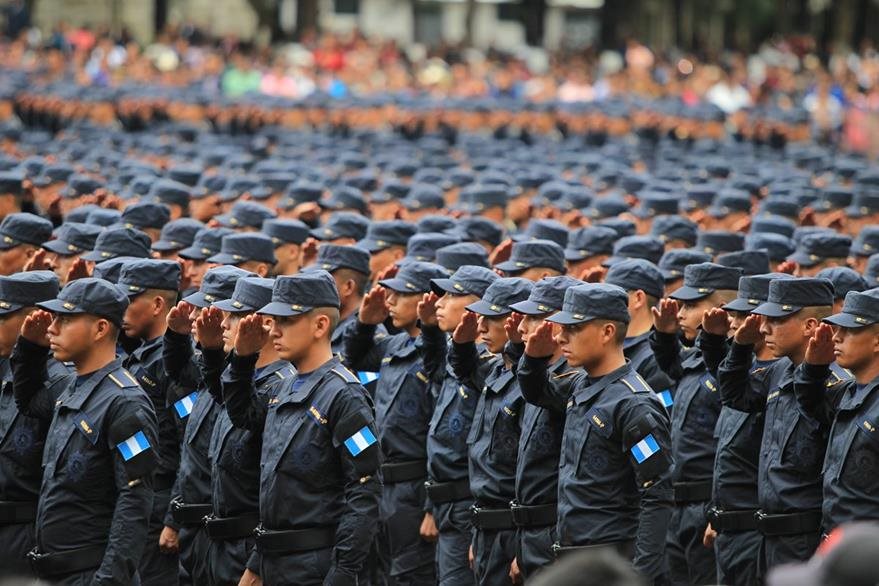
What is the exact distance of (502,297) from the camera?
8172mm

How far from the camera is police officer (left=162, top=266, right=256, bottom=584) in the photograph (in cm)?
760

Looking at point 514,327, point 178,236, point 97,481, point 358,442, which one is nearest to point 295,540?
point 358,442

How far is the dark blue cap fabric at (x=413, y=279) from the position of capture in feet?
30.2

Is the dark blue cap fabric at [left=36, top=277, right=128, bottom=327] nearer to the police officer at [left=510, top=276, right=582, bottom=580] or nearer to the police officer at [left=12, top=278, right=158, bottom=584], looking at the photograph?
the police officer at [left=12, top=278, right=158, bottom=584]

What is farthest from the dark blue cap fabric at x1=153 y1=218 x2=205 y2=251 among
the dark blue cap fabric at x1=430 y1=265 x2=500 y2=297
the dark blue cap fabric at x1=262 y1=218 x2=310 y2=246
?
the dark blue cap fabric at x1=430 y1=265 x2=500 y2=297

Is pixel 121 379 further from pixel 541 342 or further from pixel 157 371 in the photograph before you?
pixel 541 342

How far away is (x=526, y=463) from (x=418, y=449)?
5.49 feet

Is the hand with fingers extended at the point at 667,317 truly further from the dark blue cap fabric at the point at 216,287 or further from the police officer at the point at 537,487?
the dark blue cap fabric at the point at 216,287

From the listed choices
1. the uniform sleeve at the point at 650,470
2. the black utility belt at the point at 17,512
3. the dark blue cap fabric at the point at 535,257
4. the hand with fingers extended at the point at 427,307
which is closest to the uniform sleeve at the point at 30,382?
the black utility belt at the point at 17,512

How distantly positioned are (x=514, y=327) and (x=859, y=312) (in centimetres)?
155

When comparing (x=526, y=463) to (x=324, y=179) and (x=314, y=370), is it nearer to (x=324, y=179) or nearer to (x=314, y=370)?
(x=314, y=370)

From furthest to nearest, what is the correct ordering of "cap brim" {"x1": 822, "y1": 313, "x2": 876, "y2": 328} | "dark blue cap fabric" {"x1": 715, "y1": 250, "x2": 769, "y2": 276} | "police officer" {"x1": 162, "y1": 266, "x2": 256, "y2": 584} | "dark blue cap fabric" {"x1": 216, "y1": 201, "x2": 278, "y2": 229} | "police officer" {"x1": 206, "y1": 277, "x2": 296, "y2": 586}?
"dark blue cap fabric" {"x1": 216, "y1": 201, "x2": 278, "y2": 229}, "dark blue cap fabric" {"x1": 715, "y1": 250, "x2": 769, "y2": 276}, "police officer" {"x1": 162, "y1": 266, "x2": 256, "y2": 584}, "police officer" {"x1": 206, "y1": 277, "x2": 296, "y2": 586}, "cap brim" {"x1": 822, "y1": 313, "x2": 876, "y2": 328}

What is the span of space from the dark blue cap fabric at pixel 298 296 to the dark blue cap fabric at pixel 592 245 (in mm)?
4484

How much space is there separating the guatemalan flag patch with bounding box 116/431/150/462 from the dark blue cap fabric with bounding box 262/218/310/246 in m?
4.99
